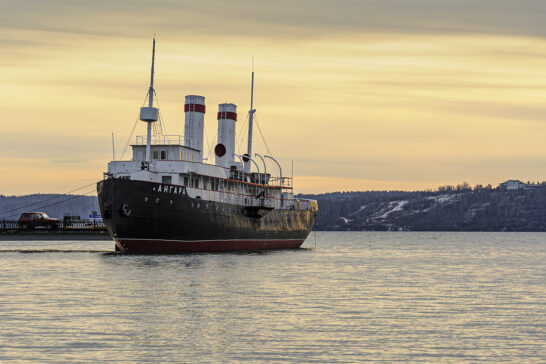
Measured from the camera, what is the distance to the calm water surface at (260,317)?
64.6ft

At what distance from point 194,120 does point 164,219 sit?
19300 millimetres

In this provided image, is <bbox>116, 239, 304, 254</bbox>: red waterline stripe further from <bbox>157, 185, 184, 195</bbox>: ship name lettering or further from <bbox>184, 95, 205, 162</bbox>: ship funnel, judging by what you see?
<bbox>184, 95, 205, 162</bbox>: ship funnel

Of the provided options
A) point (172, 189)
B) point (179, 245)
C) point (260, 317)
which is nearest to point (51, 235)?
point (179, 245)

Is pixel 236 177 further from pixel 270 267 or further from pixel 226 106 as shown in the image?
pixel 270 267

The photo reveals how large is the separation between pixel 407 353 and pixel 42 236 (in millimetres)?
81346

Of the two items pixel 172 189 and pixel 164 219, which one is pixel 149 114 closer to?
pixel 172 189

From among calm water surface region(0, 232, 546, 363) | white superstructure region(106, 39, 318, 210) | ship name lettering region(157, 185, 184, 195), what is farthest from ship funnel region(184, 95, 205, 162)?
calm water surface region(0, 232, 546, 363)

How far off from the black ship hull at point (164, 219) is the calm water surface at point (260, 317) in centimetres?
1190

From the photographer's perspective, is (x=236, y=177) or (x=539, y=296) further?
(x=236, y=177)

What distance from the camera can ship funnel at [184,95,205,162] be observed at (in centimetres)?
7556

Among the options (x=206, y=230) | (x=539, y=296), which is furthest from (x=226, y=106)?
(x=539, y=296)

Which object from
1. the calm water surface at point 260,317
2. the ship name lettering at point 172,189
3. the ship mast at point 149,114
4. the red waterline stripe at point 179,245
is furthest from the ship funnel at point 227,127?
the calm water surface at point 260,317

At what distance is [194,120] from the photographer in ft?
250

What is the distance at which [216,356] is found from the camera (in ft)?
62.6
